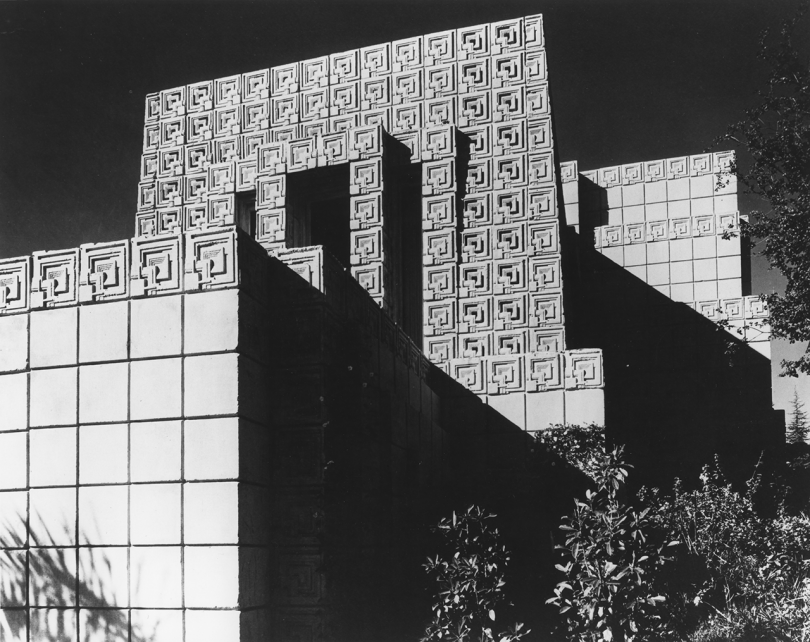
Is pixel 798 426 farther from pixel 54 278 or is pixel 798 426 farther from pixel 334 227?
pixel 54 278

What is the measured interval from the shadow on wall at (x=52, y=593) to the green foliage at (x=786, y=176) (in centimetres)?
815

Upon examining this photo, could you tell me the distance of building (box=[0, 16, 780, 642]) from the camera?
6.01m

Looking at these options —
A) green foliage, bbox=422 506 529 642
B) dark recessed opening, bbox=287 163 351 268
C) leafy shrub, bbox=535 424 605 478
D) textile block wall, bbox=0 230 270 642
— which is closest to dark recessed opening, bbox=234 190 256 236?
dark recessed opening, bbox=287 163 351 268

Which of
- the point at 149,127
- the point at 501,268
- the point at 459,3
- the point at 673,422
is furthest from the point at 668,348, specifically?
the point at 149,127

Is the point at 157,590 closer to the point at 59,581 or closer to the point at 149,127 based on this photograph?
the point at 59,581

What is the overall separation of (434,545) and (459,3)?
9.05 meters

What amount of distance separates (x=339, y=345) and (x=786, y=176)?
6585 millimetres

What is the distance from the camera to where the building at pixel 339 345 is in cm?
601

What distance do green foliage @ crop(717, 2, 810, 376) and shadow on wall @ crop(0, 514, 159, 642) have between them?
26.7 ft

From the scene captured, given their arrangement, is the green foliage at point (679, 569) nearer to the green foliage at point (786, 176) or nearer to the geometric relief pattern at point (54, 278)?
the green foliage at point (786, 176)

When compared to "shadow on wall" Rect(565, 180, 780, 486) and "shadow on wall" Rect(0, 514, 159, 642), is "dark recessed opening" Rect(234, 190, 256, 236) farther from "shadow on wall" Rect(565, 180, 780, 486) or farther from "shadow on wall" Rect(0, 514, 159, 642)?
"shadow on wall" Rect(0, 514, 159, 642)

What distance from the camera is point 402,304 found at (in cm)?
1259

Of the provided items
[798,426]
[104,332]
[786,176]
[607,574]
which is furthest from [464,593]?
[798,426]

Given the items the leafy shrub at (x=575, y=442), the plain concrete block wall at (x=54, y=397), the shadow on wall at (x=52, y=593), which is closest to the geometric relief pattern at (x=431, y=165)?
the leafy shrub at (x=575, y=442)
